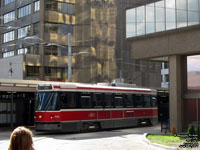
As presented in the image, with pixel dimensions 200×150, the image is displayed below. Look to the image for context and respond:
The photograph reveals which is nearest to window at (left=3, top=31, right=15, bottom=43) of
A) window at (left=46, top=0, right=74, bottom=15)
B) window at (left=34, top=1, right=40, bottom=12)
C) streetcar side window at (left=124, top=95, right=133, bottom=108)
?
window at (left=34, top=1, right=40, bottom=12)

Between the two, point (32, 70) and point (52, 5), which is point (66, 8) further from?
point (32, 70)

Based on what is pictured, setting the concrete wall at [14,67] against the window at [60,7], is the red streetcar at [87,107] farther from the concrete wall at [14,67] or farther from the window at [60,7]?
the window at [60,7]

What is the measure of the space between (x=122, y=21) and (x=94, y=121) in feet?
146

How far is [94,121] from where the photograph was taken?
25.8 metres

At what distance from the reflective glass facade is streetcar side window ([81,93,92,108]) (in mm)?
6780

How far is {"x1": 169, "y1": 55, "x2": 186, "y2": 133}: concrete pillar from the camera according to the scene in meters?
26.2

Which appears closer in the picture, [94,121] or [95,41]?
[94,121]

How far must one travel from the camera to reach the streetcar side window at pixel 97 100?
26.1 m

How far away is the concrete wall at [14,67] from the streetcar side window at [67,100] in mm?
35738

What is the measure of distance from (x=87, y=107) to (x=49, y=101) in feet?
9.24

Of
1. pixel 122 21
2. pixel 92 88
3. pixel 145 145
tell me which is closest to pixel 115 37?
pixel 122 21

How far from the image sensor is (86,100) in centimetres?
2542

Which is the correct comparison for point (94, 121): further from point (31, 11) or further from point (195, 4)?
point (31, 11)

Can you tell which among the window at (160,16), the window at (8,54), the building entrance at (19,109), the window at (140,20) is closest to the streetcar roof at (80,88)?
the window at (140,20)
